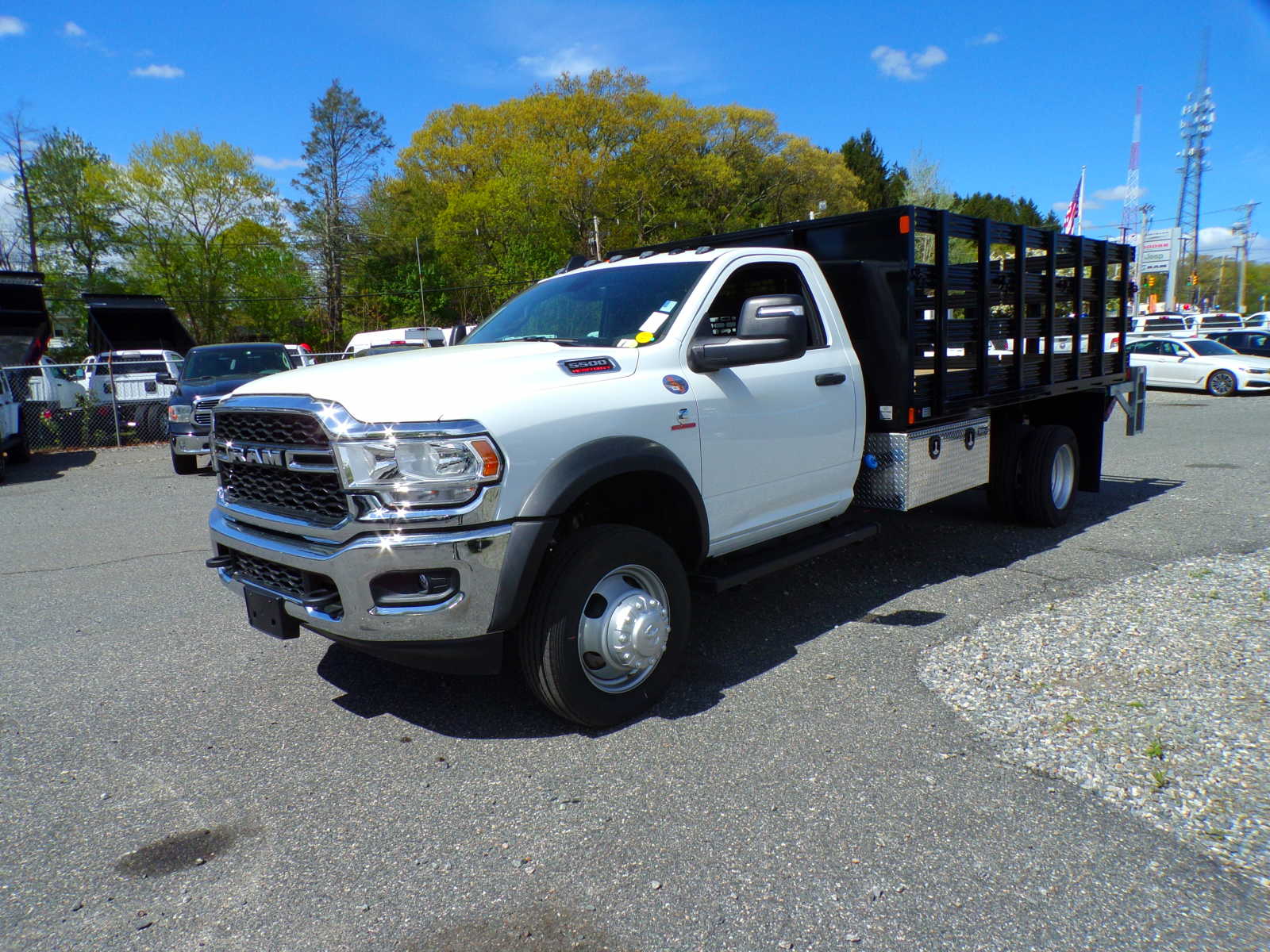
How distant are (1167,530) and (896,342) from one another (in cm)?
360

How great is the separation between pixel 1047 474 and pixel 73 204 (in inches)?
1843

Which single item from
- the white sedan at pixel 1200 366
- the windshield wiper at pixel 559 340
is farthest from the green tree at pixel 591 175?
the windshield wiper at pixel 559 340

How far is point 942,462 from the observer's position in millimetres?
5938

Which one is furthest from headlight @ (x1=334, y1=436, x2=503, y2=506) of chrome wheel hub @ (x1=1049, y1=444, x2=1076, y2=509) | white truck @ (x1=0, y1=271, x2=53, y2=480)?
white truck @ (x1=0, y1=271, x2=53, y2=480)

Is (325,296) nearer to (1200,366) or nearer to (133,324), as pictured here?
(133,324)

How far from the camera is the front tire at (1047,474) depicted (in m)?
7.16

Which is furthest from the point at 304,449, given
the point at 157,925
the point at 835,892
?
the point at 835,892

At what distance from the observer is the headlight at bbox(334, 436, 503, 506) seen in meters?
3.26

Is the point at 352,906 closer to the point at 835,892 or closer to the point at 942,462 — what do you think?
the point at 835,892

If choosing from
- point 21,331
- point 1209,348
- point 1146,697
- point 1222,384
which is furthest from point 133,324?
point 1209,348

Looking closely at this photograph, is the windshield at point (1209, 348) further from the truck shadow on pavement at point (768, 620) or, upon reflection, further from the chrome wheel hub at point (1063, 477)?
the chrome wheel hub at point (1063, 477)

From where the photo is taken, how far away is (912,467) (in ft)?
18.1

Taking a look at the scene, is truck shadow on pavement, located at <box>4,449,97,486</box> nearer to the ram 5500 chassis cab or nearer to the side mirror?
the ram 5500 chassis cab

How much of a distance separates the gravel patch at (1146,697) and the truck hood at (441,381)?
2.28 m
